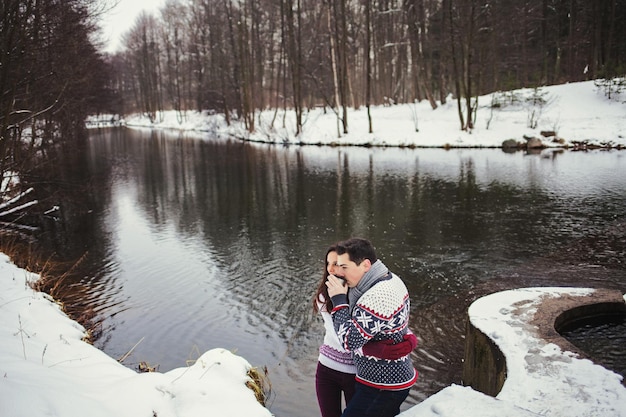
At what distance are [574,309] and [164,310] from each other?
576cm

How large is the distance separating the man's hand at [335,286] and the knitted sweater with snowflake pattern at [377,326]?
0.08 feet

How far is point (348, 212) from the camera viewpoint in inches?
529

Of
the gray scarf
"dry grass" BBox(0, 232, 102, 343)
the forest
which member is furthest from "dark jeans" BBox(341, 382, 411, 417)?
the forest

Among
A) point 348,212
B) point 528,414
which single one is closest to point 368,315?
point 528,414

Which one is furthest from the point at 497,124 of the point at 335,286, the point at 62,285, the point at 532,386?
the point at 335,286

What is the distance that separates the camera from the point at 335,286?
9.34ft

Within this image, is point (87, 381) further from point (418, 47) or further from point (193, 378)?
point (418, 47)

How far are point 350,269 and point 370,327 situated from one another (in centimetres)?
36

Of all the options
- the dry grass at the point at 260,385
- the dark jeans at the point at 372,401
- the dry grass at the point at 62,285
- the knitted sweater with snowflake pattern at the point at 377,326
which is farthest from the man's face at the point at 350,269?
the dry grass at the point at 62,285

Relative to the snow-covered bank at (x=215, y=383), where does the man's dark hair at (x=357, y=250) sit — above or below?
above

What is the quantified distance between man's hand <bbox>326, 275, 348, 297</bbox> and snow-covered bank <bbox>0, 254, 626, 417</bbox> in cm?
86

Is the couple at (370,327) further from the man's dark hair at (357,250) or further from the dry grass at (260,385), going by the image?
the dry grass at (260,385)

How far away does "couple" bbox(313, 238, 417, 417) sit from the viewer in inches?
106

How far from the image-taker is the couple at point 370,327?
2.69 metres
